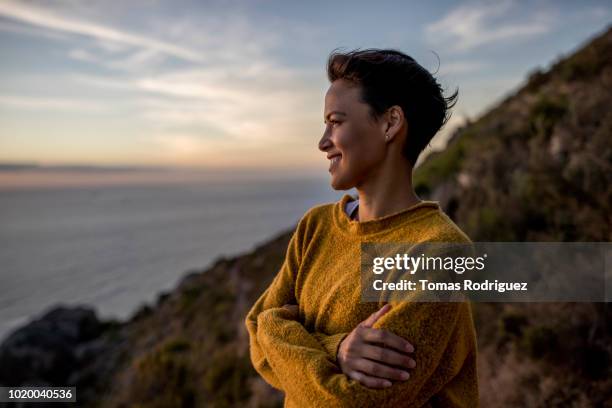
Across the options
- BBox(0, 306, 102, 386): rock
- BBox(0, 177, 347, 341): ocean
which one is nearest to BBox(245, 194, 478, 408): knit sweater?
BBox(0, 177, 347, 341): ocean

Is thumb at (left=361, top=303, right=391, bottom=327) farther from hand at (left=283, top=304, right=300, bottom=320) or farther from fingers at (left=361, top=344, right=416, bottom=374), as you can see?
hand at (left=283, top=304, right=300, bottom=320)

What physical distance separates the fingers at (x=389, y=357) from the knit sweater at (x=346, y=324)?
3 centimetres

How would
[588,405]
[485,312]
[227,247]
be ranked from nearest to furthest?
[588,405]
[485,312]
[227,247]

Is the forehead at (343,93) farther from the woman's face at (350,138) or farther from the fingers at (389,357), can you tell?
the fingers at (389,357)

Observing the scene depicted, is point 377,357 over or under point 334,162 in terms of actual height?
under

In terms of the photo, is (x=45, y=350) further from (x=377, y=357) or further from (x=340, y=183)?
(x=377, y=357)

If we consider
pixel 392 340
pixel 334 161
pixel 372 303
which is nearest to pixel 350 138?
pixel 334 161

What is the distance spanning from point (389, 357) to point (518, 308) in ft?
12.1

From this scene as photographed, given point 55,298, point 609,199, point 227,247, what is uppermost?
point 227,247

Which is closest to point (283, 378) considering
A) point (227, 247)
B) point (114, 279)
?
point (114, 279)

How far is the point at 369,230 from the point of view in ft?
5.18

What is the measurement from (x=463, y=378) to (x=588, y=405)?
7.62 ft

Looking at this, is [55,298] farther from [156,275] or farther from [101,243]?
[101,243]

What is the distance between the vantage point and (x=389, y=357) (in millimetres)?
1242
